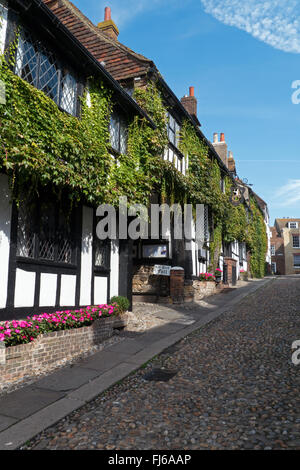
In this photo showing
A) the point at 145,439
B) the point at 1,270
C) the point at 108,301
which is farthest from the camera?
the point at 108,301

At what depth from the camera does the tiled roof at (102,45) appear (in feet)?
38.5

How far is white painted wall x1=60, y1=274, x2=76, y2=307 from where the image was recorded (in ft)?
23.0

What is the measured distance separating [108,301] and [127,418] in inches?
199

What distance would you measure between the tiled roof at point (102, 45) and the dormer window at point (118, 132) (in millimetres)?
2943

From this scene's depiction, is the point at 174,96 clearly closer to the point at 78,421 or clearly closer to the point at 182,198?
the point at 182,198

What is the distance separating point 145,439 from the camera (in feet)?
10.5

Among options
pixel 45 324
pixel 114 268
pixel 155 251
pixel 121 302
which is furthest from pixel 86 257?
pixel 155 251

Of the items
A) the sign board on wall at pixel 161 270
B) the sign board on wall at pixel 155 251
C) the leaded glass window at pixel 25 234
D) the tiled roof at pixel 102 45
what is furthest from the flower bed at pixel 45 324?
the tiled roof at pixel 102 45

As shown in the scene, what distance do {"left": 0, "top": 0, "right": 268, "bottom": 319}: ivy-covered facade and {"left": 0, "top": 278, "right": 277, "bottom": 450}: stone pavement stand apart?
4.81ft

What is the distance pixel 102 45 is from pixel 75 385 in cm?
1194

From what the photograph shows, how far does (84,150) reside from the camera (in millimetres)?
6914

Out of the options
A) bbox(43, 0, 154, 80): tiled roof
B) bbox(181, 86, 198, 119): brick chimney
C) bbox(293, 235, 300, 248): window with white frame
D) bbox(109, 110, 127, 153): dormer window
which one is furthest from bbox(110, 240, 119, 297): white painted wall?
bbox(293, 235, 300, 248): window with white frame

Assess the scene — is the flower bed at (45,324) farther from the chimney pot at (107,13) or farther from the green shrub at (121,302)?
the chimney pot at (107,13)
